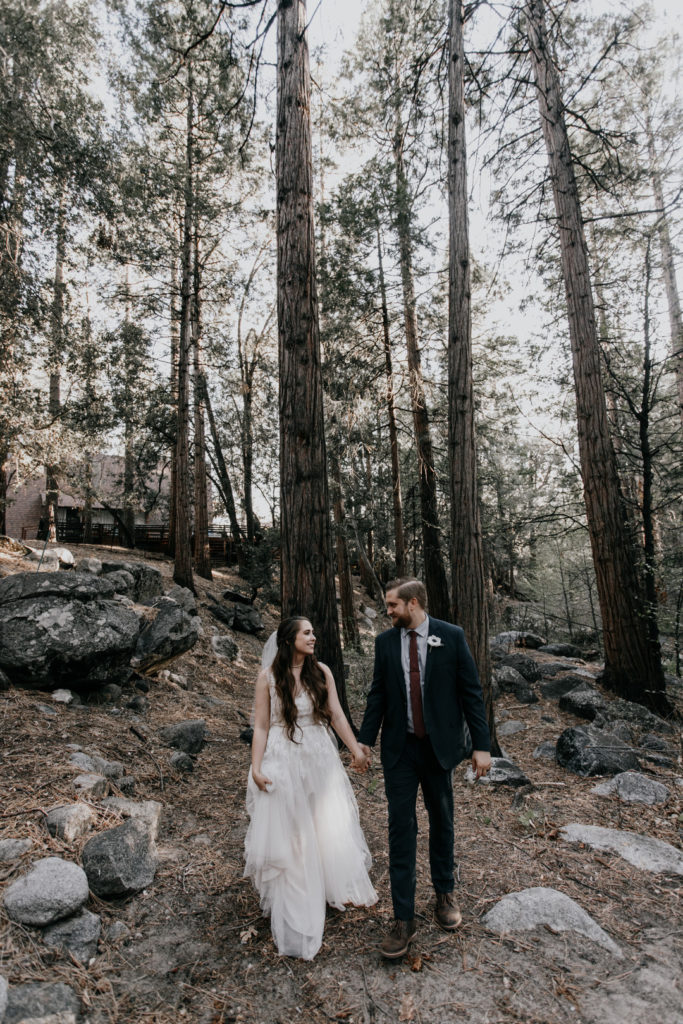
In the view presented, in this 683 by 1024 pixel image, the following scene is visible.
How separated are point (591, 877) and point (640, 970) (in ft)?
3.14

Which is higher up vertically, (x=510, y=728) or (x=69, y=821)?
(x=69, y=821)

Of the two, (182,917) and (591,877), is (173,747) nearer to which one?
(182,917)

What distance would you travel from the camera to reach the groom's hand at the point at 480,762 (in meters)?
2.87

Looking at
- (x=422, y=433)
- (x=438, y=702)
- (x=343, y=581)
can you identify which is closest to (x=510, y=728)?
(x=438, y=702)

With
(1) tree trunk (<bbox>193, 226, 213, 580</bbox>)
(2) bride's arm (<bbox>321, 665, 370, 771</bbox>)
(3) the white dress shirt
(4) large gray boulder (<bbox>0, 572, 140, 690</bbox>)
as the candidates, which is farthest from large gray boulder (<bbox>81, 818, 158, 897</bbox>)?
(1) tree trunk (<bbox>193, 226, 213, 580</bbox>)

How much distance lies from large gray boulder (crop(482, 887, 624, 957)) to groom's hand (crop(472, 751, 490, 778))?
0.84 meters

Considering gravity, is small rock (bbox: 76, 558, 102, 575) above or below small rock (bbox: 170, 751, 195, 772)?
above

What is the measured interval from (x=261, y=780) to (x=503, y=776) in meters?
3.06

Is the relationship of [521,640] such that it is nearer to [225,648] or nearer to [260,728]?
[225,648]

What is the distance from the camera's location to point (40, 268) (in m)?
10.5

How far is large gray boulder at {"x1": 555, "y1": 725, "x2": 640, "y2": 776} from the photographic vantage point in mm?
5184

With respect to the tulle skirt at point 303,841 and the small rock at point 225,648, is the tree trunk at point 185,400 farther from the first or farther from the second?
the tulle skirt at point 303,841

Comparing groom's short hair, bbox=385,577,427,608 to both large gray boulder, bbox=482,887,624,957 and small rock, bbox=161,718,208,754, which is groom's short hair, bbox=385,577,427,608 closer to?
large gray boulder, bbox=482,887,624,957

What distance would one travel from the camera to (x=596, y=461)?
312 inches
